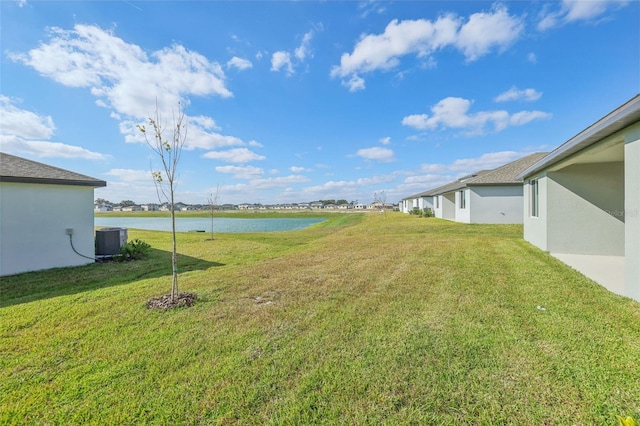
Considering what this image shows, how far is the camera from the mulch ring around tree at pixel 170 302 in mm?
4258

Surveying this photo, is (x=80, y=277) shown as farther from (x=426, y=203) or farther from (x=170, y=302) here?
(x=426, y=203)

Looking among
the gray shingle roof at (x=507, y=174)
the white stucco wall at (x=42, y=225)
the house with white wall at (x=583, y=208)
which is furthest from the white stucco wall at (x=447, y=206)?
the white stucco wall at (x=42, y=225)

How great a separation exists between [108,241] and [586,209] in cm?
1499

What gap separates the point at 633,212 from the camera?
4.38 metres

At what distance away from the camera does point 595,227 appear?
26.2 ft

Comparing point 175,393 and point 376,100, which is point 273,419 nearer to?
point 175,393

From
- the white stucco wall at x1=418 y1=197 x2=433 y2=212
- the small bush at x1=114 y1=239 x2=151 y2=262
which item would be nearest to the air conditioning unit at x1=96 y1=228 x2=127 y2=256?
the small bush at x1=114 y1=239 x2=151 y2=262

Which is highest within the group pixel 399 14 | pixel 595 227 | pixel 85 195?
pixel 399 14

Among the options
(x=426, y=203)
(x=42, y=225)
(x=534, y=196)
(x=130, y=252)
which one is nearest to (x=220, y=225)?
(x=426, y=203)

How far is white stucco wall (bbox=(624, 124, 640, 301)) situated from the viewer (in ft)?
13.9

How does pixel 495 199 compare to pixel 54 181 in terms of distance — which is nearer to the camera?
pixel 54 181

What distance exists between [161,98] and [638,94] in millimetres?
7723

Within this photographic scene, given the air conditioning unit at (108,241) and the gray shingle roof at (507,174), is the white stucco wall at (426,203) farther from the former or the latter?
the air conditioning unit at (108,241)

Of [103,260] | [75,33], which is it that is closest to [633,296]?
[103,260]
